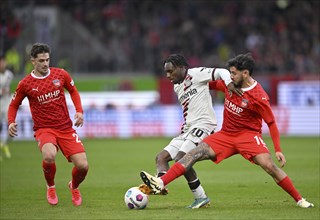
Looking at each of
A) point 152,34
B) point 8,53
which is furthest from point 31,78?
point 152,34

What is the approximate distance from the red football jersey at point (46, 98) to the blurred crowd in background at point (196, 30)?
2042 centimetres

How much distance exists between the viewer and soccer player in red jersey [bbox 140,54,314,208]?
10828 millimetres

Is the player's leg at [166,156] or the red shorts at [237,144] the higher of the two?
the red shorts at [237,144]

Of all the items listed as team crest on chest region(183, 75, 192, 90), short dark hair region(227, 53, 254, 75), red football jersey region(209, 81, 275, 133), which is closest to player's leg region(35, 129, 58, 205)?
team crest on chest region(183, 75, 192, 90)

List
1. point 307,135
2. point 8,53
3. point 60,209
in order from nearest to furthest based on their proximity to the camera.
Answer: point 60,209
point 307,135
point 8,53

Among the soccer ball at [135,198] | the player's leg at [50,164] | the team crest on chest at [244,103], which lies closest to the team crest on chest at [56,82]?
the player's leg at [50,164]

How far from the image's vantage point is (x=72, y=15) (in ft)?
121

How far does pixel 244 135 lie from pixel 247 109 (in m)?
0.39

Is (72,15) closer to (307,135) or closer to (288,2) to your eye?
(288,2)

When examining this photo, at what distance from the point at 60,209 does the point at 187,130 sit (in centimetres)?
226

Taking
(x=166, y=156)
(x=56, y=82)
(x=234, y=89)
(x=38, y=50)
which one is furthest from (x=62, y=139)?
A: (x=234, y=89)

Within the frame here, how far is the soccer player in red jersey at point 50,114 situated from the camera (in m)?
11.8

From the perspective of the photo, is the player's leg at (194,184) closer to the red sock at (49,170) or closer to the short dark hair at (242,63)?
the short dark hair at (242,63)

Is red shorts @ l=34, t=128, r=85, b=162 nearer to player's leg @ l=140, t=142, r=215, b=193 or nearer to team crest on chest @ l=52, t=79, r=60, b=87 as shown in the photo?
team crest on chest @ l=52, t=79, r=60, b=87
